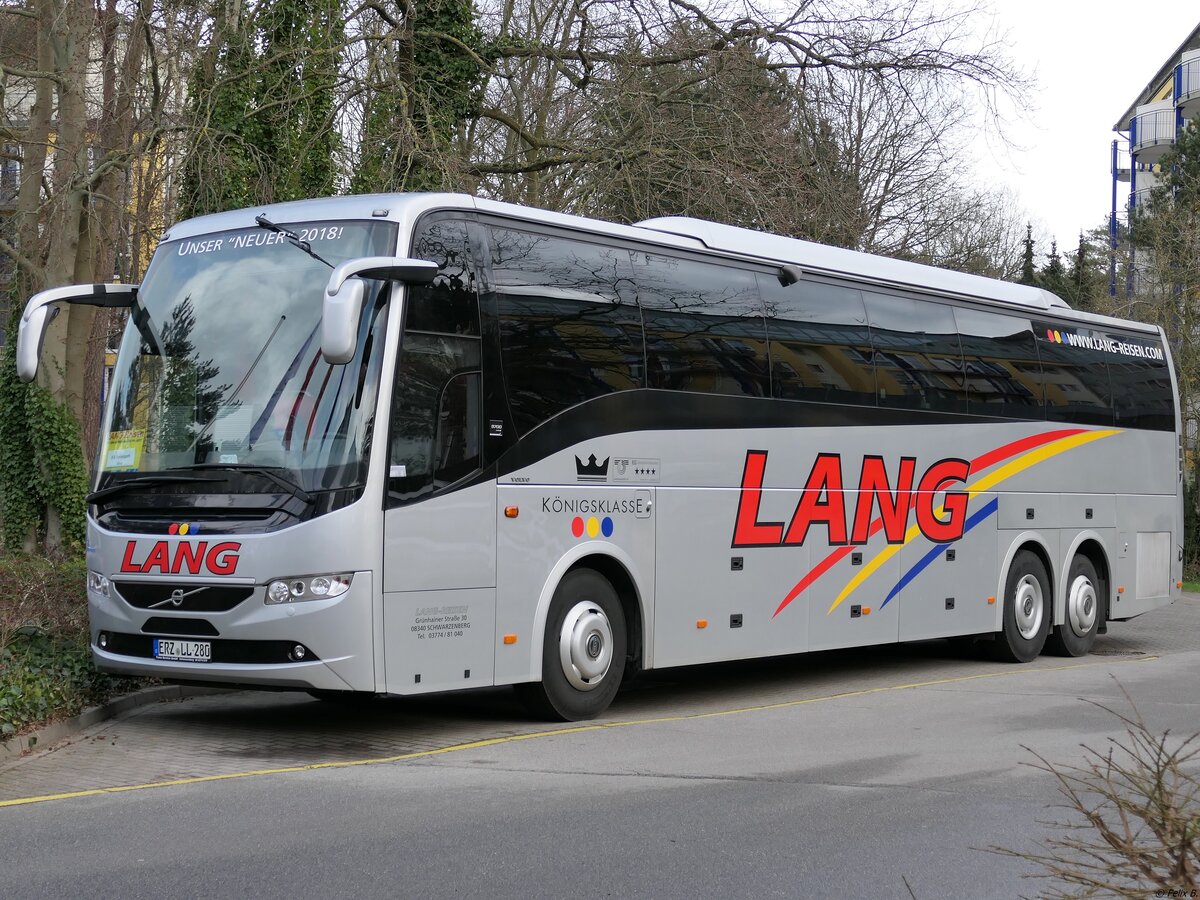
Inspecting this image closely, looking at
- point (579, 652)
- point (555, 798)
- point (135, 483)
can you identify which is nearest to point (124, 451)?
point (135, 483)

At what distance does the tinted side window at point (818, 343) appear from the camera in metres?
13.4

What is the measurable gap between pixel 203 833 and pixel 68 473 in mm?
14885

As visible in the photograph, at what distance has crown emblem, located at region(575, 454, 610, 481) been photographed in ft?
36.9

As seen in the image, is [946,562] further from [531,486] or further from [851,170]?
[851,170]

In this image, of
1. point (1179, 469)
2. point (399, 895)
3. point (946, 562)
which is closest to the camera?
point (399, 895)

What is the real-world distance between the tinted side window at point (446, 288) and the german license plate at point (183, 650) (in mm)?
2408

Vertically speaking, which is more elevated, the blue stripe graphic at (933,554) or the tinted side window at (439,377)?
the tinted side window at (439,377)

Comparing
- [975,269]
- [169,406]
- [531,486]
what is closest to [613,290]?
[531,486]

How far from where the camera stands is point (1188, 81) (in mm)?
64000

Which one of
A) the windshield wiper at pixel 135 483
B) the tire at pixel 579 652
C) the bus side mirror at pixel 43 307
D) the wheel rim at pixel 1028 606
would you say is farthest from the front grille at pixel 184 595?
the wheel rim at pixel 1028 606

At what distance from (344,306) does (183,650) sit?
103 inches

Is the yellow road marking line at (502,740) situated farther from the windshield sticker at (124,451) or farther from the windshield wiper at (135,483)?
the windshield sticker at (124,451)

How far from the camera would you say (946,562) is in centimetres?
1557

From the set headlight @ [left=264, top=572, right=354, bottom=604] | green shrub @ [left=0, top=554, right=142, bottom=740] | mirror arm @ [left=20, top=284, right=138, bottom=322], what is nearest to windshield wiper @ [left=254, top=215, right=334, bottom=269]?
mirror arm @ [left=20, top=284, right=138, bottom=322]
